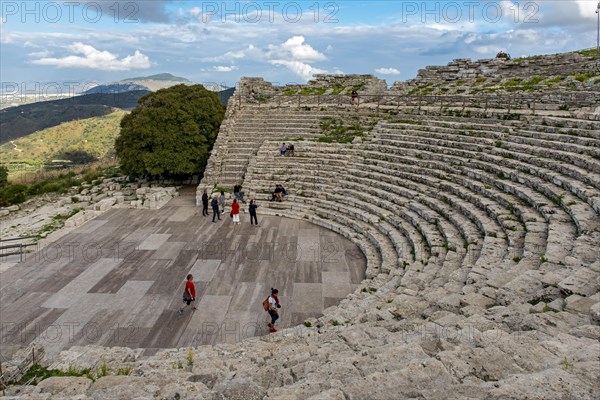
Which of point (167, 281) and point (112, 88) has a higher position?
point (112, 88)

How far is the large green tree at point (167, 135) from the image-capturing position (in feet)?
66.3

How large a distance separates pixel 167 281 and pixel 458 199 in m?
8.03

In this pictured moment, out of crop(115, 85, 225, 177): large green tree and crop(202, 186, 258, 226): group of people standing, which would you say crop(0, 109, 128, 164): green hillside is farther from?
crop(202, 186, 258, 226): group of people standing

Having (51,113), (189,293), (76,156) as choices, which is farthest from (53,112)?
(189,293)

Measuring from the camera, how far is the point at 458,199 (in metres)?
11.9

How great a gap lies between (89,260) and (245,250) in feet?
14.2

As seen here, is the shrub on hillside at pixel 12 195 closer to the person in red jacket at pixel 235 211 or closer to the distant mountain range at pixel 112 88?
the distant mountain range at pixel 112 88

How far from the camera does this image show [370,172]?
16031mm

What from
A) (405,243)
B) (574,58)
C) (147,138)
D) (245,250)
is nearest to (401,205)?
(405,243)

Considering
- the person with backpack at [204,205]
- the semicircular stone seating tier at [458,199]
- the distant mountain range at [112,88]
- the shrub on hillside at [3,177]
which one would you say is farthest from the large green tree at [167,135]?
the shrub on hillside at [3,177]

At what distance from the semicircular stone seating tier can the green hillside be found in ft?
164

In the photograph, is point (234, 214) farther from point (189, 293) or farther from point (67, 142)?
point (67, 142)

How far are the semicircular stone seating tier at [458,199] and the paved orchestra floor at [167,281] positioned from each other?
1248 millimetres

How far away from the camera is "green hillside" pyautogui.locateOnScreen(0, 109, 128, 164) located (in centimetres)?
6147
